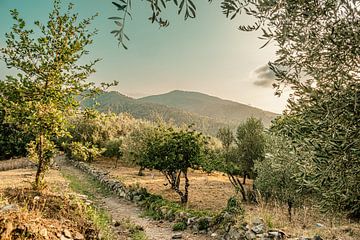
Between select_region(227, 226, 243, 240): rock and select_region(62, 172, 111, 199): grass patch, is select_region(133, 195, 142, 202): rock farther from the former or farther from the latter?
select_region(227, 226, 243, 240): rock

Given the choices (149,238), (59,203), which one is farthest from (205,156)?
(59,203)

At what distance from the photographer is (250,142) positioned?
27.7 metres

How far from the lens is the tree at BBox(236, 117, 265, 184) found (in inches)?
1077

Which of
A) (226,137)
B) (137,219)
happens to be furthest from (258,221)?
(226,137)

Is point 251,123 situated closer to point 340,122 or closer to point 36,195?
point 36,195

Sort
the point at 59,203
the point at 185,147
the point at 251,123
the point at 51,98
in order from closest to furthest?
the point at 59,203 < the point at 51,98 < the point at 185,147 < the point at 251,123

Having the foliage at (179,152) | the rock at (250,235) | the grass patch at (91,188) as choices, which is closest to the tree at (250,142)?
the foliage at (179,152)

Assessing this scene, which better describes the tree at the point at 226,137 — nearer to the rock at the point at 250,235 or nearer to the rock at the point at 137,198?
the rock at the point at 137,198

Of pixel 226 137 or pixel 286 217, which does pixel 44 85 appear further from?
pixel 226 137

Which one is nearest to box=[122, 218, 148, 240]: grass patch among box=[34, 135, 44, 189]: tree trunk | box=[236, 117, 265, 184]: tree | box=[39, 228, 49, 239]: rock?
box=[34, 135, 44, 189]: tree trunk

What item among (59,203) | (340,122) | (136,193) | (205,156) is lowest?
(136,193)

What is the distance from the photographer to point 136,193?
759 inches

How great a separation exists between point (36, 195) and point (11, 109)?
319 centimetres

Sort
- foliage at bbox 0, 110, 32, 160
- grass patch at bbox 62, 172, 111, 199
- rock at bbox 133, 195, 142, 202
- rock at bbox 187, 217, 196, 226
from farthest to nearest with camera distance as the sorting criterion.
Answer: foliage at bbox 0, 110, 32, 160 → grass patch at bbox 62, 172, 111, 199 → rock at bbox 133, 195, 142, 202 → rock at bbox 187, 217, 196, 226
